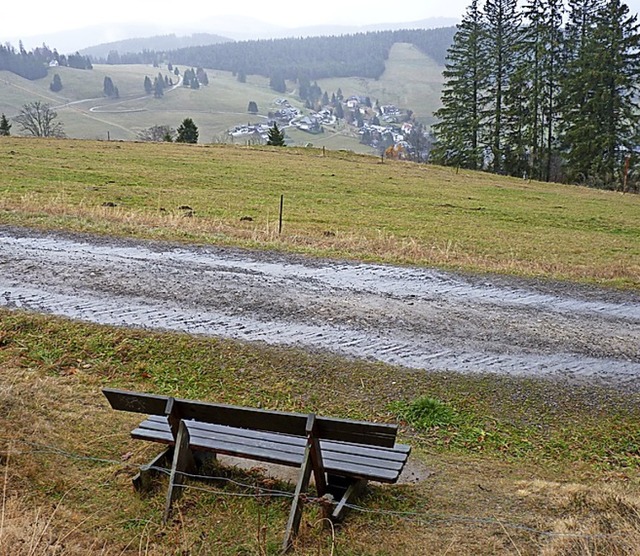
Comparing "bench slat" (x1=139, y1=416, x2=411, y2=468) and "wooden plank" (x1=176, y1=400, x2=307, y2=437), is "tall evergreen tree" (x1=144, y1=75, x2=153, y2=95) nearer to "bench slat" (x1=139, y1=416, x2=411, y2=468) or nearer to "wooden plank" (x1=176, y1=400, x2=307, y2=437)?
"bench slat" (x1=139, y1=416, x2=411, y2=468)

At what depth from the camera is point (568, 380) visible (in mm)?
7254

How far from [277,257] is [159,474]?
22.6ft

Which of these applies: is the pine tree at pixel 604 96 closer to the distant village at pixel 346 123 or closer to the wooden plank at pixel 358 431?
the wooden plank at pixel 358 431

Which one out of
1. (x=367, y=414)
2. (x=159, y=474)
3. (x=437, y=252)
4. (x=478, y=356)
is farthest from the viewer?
(x=437, y=252)

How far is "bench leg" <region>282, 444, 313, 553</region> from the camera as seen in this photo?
455 centimetres

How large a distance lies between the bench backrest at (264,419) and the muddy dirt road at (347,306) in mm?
3140

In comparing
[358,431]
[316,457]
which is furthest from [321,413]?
[358,431]

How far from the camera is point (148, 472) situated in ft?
Answer: 17.6

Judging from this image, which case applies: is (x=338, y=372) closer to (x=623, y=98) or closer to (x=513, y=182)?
(x=513, y=182)

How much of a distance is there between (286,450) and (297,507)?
609mm

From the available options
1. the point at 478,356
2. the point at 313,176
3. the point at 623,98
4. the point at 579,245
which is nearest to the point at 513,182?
the point at 623,98

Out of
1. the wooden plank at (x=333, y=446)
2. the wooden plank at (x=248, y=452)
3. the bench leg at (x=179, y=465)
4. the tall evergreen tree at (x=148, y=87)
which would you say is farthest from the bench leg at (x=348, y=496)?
the tall evergreen tree at (x=148, y=87)

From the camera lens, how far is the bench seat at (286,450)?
16.6ft

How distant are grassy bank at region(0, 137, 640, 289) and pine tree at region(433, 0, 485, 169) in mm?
7329
